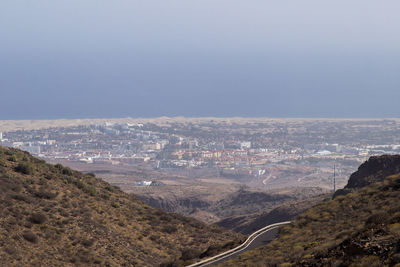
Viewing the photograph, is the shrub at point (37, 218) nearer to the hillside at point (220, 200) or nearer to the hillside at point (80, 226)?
the hillside at point (80, 226)

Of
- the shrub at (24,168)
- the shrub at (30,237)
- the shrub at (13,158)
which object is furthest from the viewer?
the shrub at (13,158)

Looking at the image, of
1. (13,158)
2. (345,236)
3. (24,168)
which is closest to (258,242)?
(345,236)

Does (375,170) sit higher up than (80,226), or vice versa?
(375,170)

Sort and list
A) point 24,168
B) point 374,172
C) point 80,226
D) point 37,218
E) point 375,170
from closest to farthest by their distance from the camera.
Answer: point 37,218 < point 80,226 < point 24,168 < point 374,172 < point 375,170

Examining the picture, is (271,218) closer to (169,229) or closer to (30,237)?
(169,229)

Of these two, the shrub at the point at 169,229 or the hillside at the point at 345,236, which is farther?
the shrub at the point at 169,229

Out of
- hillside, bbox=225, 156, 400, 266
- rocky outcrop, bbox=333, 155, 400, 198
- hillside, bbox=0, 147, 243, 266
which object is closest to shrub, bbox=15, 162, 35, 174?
hillside, bbox=0, 147, 243, 266

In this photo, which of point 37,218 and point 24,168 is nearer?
point 37,218

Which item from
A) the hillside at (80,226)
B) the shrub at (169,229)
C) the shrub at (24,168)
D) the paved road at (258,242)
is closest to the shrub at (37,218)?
the hillside at (80,226)

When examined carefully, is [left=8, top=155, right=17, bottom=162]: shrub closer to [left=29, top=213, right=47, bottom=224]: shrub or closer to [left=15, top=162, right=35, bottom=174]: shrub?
[left=15, top=162, right=35, bottom=174]: shrub
